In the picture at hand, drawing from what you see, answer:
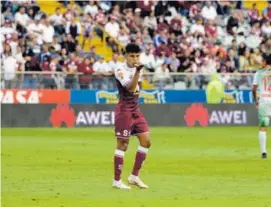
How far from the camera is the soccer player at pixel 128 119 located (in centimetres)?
1520

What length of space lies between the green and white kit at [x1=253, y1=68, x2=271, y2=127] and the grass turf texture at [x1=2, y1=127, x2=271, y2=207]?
3.19 ft

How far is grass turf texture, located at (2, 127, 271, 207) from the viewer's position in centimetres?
1377

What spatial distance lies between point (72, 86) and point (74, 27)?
414 centimetres

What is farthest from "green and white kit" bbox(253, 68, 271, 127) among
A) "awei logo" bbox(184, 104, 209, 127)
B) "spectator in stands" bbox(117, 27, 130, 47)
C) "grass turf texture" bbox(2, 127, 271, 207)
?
"spectator in stands" bbox(117, 27, 130, 47)

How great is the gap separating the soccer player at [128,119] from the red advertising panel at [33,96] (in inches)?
752

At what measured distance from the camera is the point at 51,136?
99.5 feet

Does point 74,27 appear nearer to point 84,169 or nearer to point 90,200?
point 84,169

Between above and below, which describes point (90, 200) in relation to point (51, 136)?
above

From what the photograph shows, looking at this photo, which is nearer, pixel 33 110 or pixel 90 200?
pixel 90 200

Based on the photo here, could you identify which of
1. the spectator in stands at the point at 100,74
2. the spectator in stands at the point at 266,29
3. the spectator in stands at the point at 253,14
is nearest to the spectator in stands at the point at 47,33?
the spectator in stands at the point at 100,74

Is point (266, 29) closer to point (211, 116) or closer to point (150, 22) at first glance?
point (150, 22)

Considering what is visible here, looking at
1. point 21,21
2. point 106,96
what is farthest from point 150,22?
point 21,21

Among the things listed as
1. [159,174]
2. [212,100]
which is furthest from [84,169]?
[212,100]

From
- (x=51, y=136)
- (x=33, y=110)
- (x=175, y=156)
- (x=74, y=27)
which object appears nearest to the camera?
(x=175, y=156)
